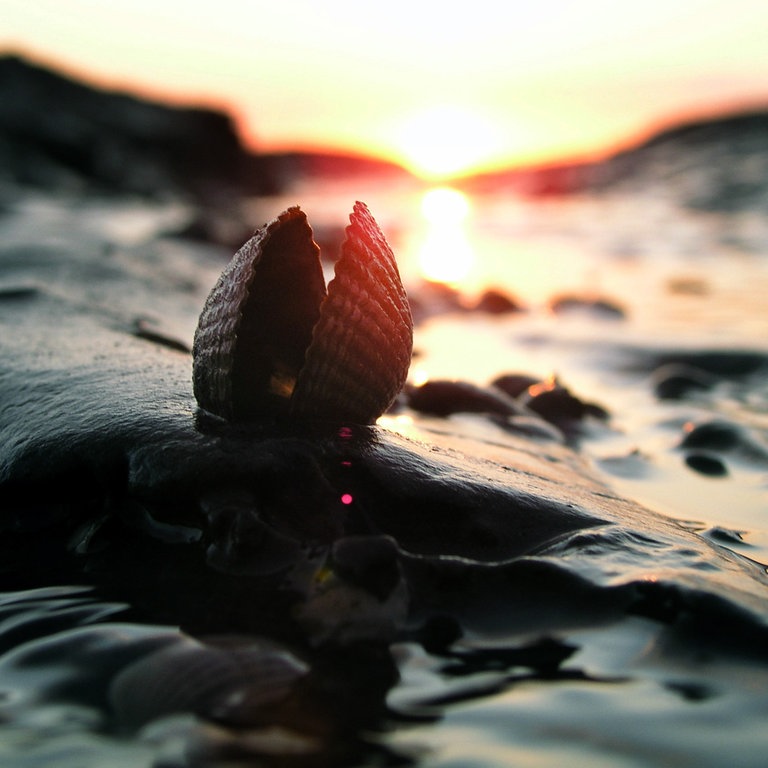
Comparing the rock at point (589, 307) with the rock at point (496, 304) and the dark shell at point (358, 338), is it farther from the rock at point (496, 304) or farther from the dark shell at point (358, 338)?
the dark shell at point (358, 338)

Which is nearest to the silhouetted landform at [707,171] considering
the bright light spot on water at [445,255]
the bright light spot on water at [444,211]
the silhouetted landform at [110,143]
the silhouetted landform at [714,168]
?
the silhouetted landform at [714,168]

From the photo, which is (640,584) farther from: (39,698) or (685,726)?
(39,698)

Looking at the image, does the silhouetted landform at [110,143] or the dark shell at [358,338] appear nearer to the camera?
the dark shell at [358,338]

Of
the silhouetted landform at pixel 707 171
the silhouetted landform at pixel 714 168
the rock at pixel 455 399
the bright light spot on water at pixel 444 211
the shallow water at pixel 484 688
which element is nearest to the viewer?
the shallow water at pixel 484 688

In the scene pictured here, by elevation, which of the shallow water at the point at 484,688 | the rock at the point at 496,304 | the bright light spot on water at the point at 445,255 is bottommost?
the shallow water at the point at 484,688

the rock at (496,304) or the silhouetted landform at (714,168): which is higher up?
the silhouetted landform at (714,168)

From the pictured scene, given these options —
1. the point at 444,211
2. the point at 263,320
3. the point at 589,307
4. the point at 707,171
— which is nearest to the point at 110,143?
the point at 444,211

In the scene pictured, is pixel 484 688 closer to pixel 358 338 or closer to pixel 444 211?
pixel 358 338
